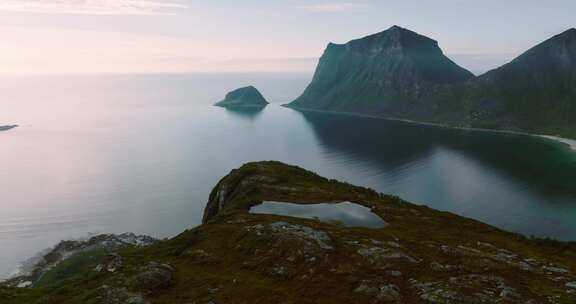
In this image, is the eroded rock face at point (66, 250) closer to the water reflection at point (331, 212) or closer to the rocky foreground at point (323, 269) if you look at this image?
the water reflection at point (331, 212)

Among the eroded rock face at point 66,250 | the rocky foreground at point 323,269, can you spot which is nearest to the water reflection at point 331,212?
the rocky foreground at point 323,269

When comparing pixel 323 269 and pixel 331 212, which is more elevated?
pixel 323 269

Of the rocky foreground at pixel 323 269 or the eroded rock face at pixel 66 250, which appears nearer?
the rocky foreground at pixel 323 269

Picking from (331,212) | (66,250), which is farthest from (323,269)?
(66,250)

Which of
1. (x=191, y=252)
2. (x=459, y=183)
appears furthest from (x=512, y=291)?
(x=459, y=183)

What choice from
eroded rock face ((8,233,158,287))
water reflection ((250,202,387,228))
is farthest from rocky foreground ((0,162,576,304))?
eroded rock face ((8,233,158,287))

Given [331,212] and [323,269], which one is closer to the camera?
[323,269]

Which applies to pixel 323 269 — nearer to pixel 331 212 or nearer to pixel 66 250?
pixel 331 212
